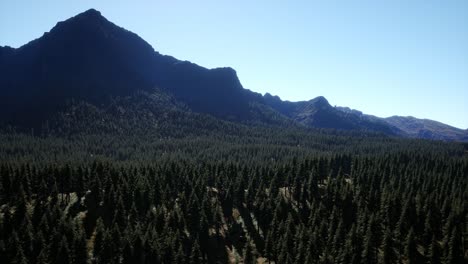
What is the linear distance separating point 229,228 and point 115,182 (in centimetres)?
3834

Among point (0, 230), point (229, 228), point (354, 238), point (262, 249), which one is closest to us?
point (0, 230)

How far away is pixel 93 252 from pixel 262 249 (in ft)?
144

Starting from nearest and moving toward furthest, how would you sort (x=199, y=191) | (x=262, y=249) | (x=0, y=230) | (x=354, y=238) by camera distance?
(x=0, y=230) < (x=354, y=238) < (x=262, y=249) < (x=199, y=191)

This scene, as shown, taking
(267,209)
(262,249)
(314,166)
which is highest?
(314,166)

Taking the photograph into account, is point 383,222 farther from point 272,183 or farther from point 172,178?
point 172,178

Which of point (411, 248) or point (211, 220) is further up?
point (411, 248)

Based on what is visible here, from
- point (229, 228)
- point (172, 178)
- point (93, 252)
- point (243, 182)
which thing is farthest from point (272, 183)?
point (93, 252)

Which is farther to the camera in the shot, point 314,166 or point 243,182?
point 314,166

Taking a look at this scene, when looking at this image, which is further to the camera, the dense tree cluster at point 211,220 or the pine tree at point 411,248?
the pine tree at point 411,248

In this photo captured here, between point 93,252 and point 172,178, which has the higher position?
point 172,178

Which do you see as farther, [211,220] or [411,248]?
A: [211,220]

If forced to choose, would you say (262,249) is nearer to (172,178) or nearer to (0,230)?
(172,178)

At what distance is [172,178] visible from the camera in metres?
125

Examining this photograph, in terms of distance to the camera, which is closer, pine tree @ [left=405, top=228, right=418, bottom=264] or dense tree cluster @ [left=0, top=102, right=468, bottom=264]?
dense tree cluster @ [left=0, top=102, right=468, bottom=264]
